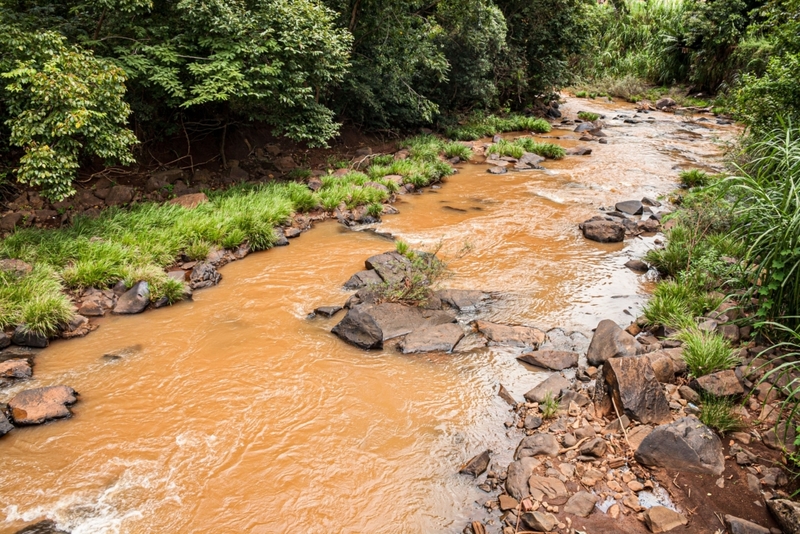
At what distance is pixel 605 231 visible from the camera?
9.13 m

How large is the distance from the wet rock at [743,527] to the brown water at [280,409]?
5.28 ft

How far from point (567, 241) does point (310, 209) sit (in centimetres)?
516

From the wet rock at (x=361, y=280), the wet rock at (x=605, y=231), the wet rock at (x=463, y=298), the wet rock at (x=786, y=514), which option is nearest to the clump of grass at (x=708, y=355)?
the wet rock at (x=786, y=514)

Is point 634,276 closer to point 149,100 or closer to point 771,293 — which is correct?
point 771,293

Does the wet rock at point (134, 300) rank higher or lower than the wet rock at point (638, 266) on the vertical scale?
higher

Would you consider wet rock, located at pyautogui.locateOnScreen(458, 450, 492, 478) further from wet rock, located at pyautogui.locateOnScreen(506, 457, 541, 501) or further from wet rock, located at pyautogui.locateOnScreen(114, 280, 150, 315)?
wet rock, located at pyautogui.locateOnScreen(114, 280, 150, 315)

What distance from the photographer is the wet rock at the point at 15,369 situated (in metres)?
5.39

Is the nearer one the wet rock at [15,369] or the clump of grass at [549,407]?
the clump of grass at [549,407]

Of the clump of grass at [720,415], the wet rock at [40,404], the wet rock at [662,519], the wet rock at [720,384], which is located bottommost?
the wet rock at [662,519]

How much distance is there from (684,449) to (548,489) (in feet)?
3.61

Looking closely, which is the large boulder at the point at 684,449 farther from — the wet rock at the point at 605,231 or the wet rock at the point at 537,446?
the wet rock at the point at 605,231

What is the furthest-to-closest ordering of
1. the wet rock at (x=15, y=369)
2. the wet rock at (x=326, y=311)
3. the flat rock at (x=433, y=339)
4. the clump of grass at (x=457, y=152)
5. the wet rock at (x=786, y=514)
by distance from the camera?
the clump of grass at (x=457, y=152), the wet rock at (x=326, y=311), the flat rock at (x=433, y=339), the wet rock at (x=15, y=369), the wet rock at (x=786, y=514)

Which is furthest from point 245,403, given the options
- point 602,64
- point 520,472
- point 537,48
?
point 602,64

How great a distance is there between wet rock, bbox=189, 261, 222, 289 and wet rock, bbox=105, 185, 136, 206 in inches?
104
